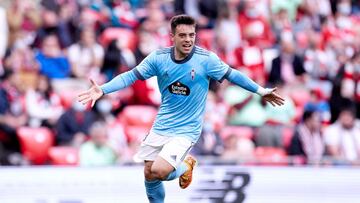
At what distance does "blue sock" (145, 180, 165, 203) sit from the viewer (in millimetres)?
12266

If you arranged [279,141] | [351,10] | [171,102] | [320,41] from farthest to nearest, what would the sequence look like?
[351,10]
[320,41]
[279,141]
[171,102]

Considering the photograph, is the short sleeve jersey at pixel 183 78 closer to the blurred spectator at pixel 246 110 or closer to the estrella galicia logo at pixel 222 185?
the estrella galicia logo at pixel 222 185

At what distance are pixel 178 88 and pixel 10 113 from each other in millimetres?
4832

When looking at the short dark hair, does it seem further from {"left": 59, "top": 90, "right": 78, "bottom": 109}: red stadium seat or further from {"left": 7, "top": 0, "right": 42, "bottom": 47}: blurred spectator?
{"left": 7, "top": 0, "right": 42, "bottom": 47}: blurred spectator

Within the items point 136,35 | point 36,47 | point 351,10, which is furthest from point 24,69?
point 351,10

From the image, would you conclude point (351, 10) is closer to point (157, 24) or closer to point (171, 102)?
point (157, 24)

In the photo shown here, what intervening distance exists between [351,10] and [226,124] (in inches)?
214

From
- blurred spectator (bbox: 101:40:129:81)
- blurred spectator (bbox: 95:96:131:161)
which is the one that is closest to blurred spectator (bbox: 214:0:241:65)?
blurred spectator (bbox: 101:40:129:81)

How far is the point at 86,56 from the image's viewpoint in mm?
17703

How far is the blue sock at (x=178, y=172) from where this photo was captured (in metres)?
11.9

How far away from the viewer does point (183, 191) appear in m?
14.4

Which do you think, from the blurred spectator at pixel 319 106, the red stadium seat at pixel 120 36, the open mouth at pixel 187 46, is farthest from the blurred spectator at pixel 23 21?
the open mouth at pixel 187 46

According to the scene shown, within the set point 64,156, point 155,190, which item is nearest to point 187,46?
point 155,190

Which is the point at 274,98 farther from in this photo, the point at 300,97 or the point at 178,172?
the point at 300,97
